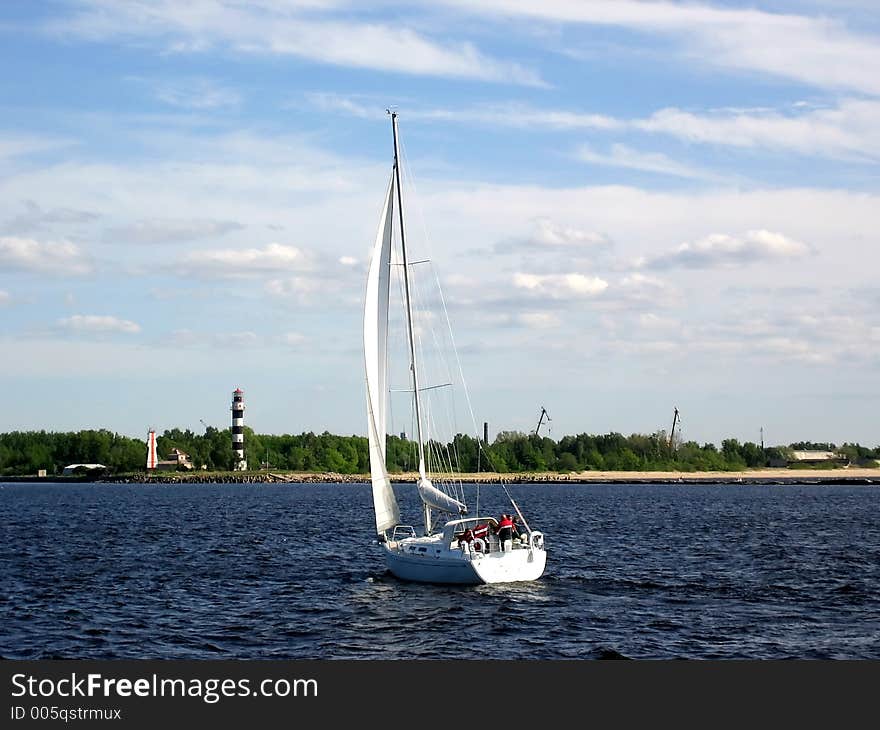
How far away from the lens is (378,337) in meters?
49.0

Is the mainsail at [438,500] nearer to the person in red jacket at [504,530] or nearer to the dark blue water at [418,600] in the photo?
the person in red jacket at [504,530]

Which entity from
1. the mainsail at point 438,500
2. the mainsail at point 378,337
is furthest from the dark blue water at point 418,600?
the mainsail at point 378,337

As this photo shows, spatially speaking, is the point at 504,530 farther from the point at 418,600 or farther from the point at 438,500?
the point at 418,600

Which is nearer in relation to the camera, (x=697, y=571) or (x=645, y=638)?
(x=645, y=638)

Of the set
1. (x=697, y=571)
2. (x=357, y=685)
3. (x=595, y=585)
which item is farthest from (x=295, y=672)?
(x=697, y=571)

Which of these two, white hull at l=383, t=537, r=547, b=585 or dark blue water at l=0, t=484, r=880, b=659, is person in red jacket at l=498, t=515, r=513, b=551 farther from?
dark blue water at l=0, t=484, r=880, b=659

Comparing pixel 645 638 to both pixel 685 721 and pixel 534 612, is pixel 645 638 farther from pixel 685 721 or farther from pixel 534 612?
pixel 685 721

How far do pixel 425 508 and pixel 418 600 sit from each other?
603 centimetres

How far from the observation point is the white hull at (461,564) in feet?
147

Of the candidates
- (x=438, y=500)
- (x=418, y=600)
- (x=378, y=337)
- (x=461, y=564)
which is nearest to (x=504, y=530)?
(x=461, y=564)

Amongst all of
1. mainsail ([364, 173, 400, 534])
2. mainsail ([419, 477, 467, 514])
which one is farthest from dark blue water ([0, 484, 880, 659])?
mainsail ([364, 173, 400, 534])

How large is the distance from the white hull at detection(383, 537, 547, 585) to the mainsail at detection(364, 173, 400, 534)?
93.1 inches

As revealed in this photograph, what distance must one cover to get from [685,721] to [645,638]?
1292cm

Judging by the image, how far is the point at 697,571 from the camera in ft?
180
